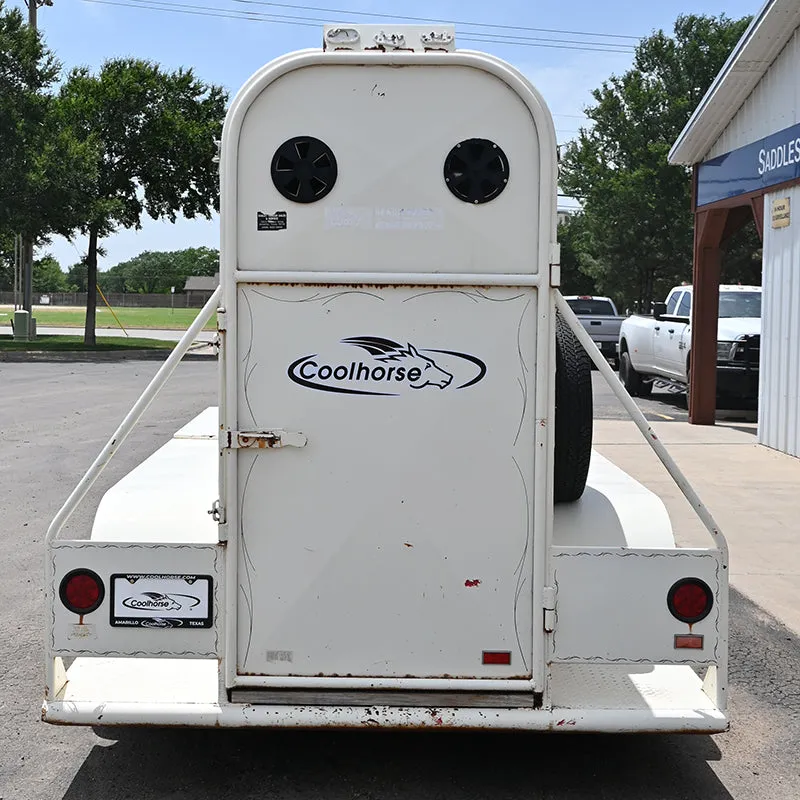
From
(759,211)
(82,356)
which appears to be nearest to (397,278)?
(759,211)

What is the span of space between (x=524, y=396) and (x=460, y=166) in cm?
77

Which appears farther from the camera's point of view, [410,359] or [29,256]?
[29,256]

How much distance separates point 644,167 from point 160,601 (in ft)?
159

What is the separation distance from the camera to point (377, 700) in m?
3.62

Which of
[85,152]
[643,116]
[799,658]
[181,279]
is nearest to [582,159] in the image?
[643,116]

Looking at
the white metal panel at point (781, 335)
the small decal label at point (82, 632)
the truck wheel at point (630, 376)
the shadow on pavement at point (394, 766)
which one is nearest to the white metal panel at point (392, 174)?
the small decal label at point (82, 632)

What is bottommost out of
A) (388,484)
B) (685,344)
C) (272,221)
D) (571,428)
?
(388,484)

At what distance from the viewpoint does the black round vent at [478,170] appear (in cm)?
350

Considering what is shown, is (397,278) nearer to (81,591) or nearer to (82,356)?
(81,591)

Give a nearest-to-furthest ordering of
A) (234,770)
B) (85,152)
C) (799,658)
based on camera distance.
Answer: (234,770) → (799,658) → (85,152)

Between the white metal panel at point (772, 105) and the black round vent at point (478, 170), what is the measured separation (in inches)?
387

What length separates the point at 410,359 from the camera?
11.7ft

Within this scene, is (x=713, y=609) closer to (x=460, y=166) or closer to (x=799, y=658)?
(x=460, y=166)

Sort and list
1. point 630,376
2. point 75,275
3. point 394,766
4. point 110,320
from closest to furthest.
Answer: point 394,766 < point 630,376 < point 110,320 < point 75,275
